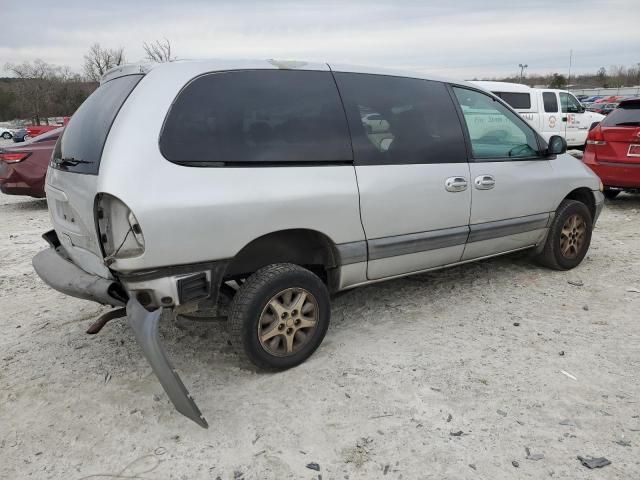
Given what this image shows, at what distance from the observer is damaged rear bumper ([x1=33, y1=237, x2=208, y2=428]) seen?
2498 mm

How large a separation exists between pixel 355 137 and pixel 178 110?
44.3 inches

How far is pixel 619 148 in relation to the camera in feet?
24.6

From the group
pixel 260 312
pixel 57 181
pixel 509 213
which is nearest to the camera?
pixel 260 312

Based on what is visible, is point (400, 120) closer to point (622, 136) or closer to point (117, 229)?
point (117, 229)

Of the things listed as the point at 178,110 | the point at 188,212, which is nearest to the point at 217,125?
the point at 178,110

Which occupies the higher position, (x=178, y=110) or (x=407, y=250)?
(x=178, y=110)

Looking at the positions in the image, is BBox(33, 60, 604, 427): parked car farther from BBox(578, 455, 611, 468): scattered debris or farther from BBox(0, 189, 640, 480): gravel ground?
BBox(578, 455, 611, 468): scattered debris

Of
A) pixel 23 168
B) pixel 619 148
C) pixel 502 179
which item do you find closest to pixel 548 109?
pixel 619 148

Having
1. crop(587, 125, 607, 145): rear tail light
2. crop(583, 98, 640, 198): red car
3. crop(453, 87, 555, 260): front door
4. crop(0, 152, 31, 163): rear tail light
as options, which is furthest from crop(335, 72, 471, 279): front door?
crop(0, 152, 31, 163): rear tail light

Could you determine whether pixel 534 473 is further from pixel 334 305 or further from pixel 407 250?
pixel 334 305

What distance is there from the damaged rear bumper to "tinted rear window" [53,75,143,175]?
591mm

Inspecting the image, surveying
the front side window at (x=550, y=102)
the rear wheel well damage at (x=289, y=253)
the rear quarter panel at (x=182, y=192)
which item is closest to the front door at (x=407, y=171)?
the rear wheel well damage at (x=289, y=253)

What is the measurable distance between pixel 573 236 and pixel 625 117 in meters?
3.86

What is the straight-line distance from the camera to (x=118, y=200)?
2.60m
